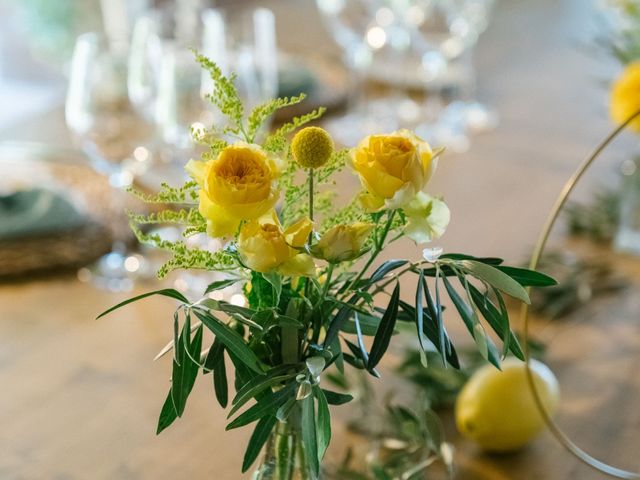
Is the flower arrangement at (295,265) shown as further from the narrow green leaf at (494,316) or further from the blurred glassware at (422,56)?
the blurred glassware at (422,56)

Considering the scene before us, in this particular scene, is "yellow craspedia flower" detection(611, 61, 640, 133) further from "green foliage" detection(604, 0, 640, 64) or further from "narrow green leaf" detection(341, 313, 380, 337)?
"narrow green leaf" detection(341, 313, 380, 337)

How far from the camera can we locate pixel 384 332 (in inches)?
21.0

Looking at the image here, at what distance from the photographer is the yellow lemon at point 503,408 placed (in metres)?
0.78

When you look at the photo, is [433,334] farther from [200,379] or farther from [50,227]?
[50,227]

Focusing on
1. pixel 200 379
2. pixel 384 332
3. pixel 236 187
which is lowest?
pixel 200 379

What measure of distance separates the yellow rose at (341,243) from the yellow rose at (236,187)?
37 mm

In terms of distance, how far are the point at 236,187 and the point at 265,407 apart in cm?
13

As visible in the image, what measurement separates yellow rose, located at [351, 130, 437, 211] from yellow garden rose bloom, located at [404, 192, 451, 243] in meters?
0.03

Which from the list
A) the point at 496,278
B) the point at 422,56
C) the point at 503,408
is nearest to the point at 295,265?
the point at 496,278

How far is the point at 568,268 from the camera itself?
1121 millimetres

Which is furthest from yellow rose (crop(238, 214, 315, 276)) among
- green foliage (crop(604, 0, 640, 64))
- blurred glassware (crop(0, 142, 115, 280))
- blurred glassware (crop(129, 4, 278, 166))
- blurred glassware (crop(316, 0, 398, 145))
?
blurred glassware (crop(316, 0, 398, 145))

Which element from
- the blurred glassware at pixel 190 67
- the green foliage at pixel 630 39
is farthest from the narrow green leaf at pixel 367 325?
the green foliage at pixel 630 39

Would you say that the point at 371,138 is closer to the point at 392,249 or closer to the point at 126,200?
the point at 392,249

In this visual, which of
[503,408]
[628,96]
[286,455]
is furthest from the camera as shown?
[628,96]
